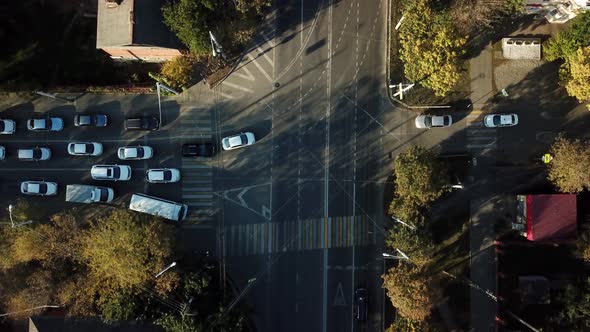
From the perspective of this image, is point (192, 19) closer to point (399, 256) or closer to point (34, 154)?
point (34, 154)

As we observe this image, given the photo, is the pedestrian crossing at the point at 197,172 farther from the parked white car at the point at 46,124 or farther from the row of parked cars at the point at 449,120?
the row of parked cars at the point at 449,120

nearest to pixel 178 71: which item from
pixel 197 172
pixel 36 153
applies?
pixel 197 172

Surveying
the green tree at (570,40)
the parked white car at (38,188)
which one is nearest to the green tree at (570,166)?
the green tree at (570,40)

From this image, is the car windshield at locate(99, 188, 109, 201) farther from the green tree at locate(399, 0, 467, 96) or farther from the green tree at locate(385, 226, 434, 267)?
the green tree at locate(399, 0, 467, 96)

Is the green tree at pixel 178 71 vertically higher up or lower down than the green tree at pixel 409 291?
higher up

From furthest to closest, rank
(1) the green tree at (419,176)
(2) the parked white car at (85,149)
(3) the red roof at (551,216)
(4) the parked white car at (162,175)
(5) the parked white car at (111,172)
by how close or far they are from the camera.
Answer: (2) the parked white car at (85,149) → (4) the parked white car at (162,175) → (5) the parked white car at (111,172) → (3) the red roof at (551,216) → (1) the green tree at (419,176)
